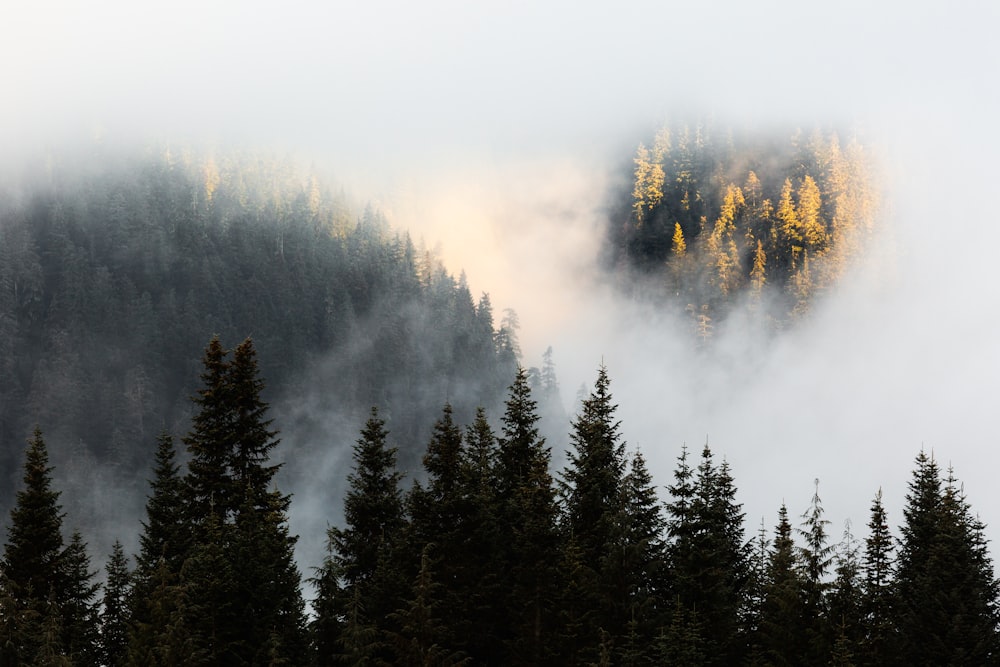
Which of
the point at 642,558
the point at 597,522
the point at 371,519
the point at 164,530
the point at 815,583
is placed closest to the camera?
the point at 815,583

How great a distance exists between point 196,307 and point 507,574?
12904 centimetres

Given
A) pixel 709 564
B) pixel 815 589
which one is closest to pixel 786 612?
pixel 815 589

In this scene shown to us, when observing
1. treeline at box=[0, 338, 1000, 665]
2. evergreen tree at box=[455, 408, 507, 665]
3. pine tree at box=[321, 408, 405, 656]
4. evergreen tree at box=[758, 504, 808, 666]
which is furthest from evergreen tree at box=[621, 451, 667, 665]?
pine tree at box=[321, 408, 405, 656]

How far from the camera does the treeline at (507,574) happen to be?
101 feet

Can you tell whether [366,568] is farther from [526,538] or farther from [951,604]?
[951,604]

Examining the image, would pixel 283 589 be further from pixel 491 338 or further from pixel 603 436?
pixel 491 338

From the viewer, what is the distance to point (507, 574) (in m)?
37.3

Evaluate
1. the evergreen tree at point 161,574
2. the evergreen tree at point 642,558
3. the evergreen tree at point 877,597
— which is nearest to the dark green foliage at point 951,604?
the evergreen tree at point 877,597

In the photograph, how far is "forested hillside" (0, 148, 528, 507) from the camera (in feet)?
468

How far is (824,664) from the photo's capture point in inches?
1186

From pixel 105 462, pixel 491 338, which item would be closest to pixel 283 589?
pixel 105 462

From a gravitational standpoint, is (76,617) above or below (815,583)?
above

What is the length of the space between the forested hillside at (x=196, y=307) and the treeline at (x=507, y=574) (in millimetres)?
104979

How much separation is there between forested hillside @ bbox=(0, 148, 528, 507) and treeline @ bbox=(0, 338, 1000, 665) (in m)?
105
